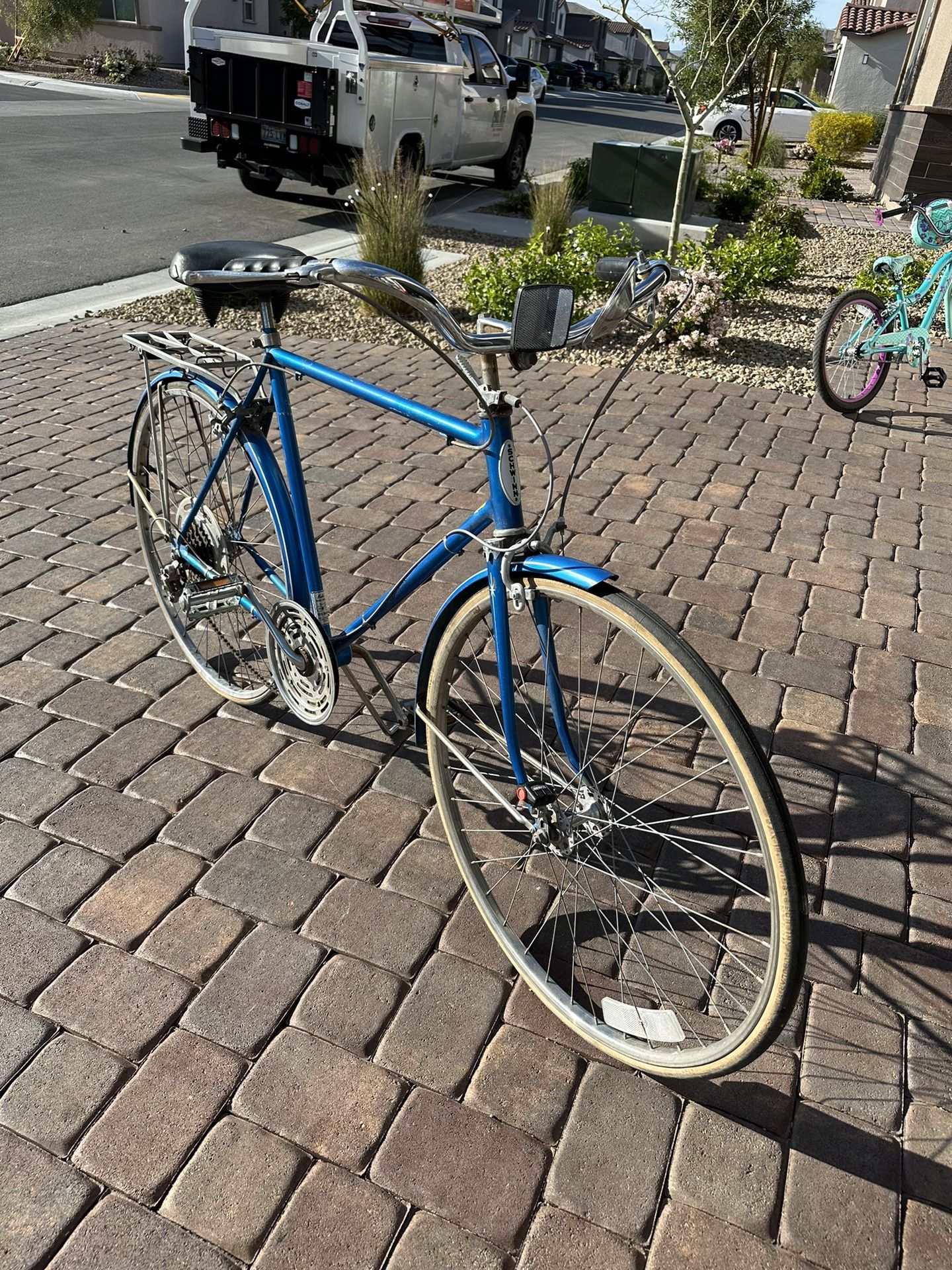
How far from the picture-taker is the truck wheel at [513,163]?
51.2 feet

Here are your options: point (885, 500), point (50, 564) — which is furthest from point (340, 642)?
point (885, 500)

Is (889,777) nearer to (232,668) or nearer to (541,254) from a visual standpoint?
(232,668)

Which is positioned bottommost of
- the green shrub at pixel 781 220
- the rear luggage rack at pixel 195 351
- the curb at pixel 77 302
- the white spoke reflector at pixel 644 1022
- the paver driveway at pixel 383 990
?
the curb at pixel 77 302

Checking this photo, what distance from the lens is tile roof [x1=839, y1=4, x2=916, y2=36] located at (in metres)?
37.4

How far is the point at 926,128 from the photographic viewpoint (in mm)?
13391

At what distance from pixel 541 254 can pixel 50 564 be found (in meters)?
5.14

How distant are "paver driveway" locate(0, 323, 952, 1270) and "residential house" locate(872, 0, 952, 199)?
11514 millimetres

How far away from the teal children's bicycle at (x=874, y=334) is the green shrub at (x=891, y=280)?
0.77ft

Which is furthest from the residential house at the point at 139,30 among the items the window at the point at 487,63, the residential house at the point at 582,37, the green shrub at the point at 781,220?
the residential house at the point at 582,37

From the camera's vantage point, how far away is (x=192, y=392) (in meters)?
3.18

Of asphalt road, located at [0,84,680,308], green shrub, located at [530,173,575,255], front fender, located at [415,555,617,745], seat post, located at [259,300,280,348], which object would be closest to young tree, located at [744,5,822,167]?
asphalt road, located at [0,84,680,308]

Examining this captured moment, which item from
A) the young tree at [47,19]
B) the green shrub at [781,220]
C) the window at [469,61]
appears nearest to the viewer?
the green shrub at [781,220]

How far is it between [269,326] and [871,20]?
4524 centimetres

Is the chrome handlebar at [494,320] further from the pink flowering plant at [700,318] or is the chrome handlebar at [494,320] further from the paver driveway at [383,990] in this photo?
the pink flowering plant at [700,318]
